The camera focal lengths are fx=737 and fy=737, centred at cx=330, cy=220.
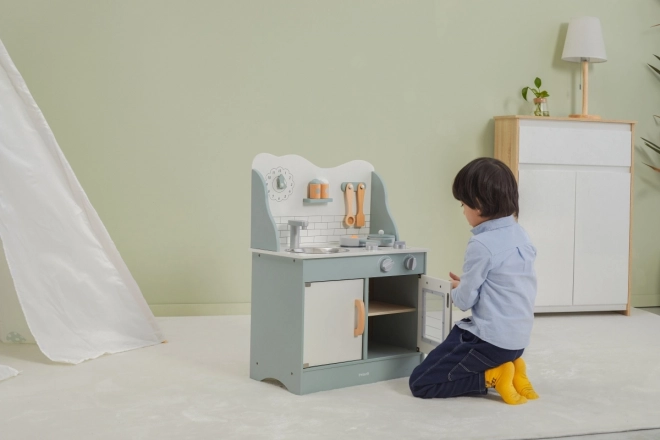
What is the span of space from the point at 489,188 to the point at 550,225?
1747 millimetres

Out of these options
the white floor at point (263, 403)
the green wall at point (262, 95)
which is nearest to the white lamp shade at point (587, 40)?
the green wall at point (262, 95)

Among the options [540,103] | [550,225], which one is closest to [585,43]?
[540,103]

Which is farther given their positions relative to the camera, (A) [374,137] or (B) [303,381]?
(A) [374,137]

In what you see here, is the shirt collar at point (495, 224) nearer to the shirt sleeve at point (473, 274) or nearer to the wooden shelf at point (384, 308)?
the shirt sleeve at point (473, 274)

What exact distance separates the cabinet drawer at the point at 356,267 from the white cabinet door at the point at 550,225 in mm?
1469

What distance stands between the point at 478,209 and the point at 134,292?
1.60 meters

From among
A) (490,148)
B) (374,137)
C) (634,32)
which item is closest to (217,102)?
(374,137)

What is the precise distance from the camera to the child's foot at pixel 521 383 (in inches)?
99.6

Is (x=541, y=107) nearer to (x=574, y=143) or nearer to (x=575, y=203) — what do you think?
(x=574, y=143)

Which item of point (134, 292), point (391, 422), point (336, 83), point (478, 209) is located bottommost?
point (391, 422)

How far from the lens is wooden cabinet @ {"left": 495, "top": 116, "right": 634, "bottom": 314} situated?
13.4 feet

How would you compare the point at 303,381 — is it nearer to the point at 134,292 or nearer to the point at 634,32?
the point at 134,292

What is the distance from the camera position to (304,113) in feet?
13.5

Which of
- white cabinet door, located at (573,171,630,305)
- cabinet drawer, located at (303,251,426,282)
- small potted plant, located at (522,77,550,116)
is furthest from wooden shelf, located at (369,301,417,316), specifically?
small potted plant, located at (522,77,550,116)
